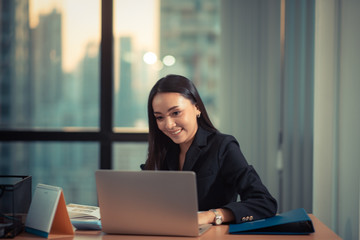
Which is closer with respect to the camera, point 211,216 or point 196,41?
point 211,216

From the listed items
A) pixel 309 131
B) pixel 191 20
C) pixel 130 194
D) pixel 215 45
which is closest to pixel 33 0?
pixel 191 20

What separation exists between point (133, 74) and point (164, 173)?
2.11 m

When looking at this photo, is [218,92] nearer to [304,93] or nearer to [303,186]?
[304,93]

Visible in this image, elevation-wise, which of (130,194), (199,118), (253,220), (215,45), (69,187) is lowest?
(69,187)

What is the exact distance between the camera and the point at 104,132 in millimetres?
3238

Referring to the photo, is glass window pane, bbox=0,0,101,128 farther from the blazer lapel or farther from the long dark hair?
the blazer lapel

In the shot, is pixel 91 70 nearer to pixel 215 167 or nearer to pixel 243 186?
pixel 215 167

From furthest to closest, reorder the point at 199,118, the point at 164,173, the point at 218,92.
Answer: the point at 218,92 → the point at 199,118 → the point at 164,173

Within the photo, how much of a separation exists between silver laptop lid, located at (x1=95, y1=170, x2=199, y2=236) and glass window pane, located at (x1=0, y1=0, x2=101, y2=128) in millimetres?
2031

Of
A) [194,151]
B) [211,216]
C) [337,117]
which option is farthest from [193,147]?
[337,117]

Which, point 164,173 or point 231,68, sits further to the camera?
point 231,68

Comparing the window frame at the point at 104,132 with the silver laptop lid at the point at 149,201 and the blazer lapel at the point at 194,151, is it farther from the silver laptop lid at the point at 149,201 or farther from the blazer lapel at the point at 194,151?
the silver laptop lid at the point at 149,201

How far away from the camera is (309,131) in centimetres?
288

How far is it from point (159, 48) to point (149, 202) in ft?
6.95
